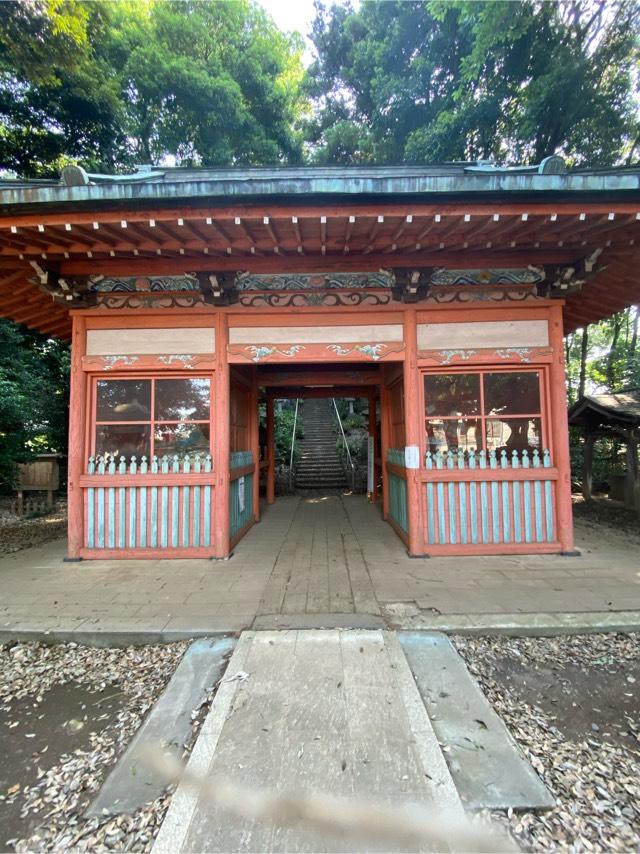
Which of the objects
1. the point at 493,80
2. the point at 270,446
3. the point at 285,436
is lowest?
the point at 270,446

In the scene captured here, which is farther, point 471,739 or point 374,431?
point 374,431

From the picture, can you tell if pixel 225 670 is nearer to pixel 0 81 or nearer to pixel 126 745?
pixel 126 745

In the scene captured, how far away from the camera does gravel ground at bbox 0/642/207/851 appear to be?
51.9 inches

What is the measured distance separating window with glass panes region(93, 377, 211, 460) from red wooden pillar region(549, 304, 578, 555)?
154 inches

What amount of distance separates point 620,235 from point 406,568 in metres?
3.71

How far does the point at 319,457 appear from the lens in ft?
42.4

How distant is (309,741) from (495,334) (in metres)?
4.10

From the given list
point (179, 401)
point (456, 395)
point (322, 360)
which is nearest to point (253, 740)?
point (322, 360)

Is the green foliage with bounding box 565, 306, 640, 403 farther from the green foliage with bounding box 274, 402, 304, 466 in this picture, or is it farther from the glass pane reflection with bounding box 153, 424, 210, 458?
the glass pane reflection with bounding box 153, 424, 210, 458

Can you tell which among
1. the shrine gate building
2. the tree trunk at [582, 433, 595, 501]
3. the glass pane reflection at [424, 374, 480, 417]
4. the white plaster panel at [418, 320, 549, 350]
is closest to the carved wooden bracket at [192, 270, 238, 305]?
the shrine gate building

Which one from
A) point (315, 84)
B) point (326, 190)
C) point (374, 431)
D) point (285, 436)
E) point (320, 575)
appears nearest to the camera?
point (326, 190)

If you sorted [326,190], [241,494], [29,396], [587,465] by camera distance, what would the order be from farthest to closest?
[587,465]
[29,396]
[241,494]
[326,190]

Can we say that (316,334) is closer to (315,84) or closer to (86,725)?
(86,725)

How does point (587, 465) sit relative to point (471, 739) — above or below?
above
